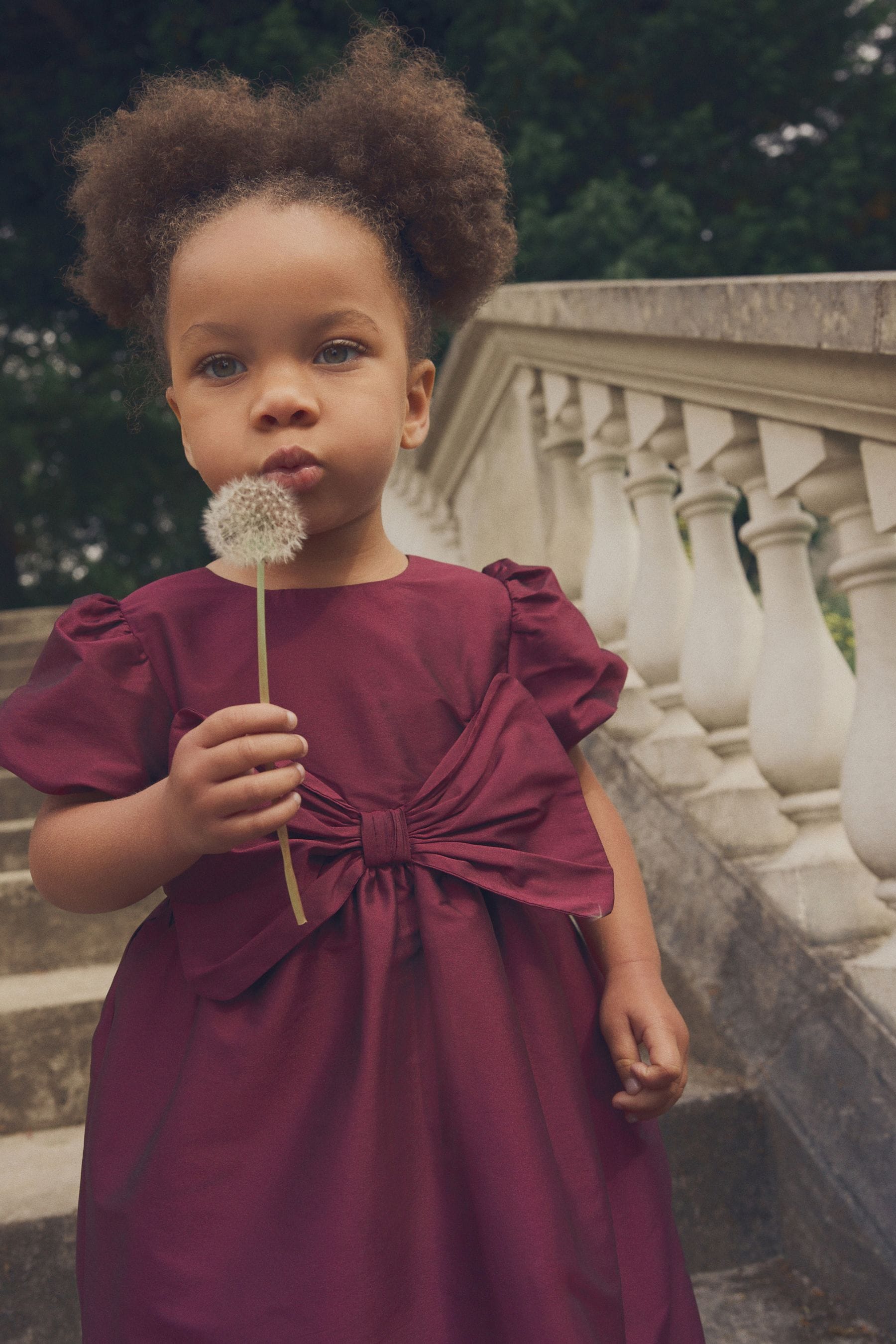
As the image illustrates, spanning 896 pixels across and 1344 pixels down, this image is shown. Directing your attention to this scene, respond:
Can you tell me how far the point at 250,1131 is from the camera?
1.12m

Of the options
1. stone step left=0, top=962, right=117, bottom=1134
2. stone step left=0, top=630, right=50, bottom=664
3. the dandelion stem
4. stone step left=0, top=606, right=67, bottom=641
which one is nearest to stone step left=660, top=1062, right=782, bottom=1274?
the dandelion stem

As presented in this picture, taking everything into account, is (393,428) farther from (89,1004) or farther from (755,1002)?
(89,1004)

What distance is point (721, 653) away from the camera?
2078 millimetres

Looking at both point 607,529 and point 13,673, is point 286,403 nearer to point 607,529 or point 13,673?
point 607,529

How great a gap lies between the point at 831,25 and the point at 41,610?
7.38m

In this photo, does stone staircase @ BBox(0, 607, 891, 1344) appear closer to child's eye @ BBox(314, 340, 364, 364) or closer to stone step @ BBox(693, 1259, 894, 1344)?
stone step @ BBox(693, 1259, 894, 1344)

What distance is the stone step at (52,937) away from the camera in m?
2.31

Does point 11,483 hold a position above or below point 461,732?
above

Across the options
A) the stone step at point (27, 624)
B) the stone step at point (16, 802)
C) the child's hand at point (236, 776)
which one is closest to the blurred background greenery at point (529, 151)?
the stone step at point (27, 624)

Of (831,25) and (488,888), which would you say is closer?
(488,888)

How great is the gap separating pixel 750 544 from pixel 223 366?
1.06m

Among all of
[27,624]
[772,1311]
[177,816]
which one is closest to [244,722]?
[177,816]

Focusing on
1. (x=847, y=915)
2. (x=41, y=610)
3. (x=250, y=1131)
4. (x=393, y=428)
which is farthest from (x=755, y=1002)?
(x=41, y=610)

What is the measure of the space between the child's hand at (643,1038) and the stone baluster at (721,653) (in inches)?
28.6
